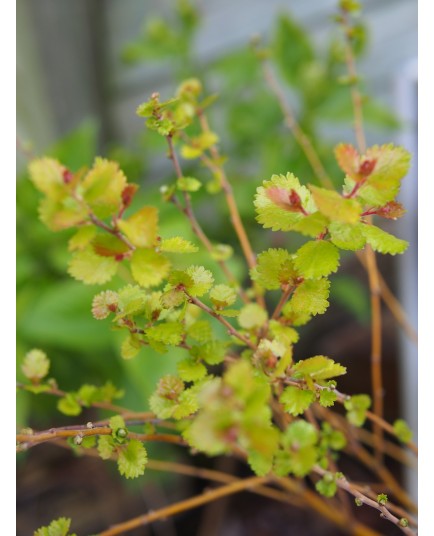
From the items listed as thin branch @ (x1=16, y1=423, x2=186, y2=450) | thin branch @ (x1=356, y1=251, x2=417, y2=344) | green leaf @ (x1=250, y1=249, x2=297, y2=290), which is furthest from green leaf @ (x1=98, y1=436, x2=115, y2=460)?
thin branch @ (x1=356, y1=251, x2=417, y2=344)

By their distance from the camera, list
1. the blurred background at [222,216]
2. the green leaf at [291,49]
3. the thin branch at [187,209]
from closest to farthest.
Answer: the thin branch at [187,209]
the blurred background at [222,216]
the green leaf at [291,49]

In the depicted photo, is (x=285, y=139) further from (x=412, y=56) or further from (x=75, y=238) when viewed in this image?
(x=75, y=238)

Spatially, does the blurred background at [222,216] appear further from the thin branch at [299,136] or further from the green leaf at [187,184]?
the green leaf at [187,184]

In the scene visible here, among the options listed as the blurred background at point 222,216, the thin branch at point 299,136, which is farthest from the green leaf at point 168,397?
the blurred background at point 222,216

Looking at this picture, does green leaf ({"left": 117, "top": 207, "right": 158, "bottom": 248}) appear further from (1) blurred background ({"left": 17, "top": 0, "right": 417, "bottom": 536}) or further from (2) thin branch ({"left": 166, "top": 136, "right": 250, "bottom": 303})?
(1) blurred background ({"left": 17, "top": 0, "right": 417, "bottom": 536})

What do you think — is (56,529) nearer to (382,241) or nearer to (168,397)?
(168,397)
